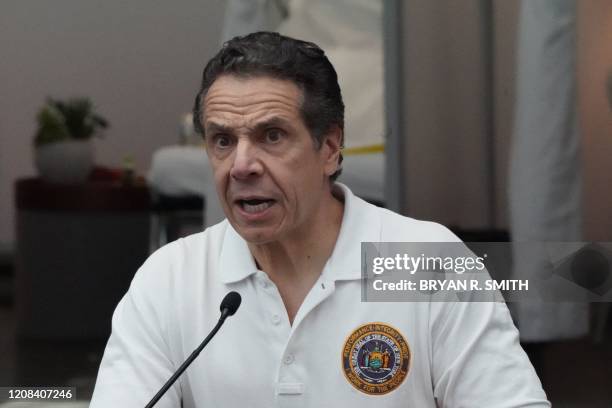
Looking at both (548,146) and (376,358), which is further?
(548,146)

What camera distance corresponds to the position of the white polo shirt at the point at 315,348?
5.65 ft

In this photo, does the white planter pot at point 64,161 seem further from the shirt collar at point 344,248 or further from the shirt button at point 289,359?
the shirt button at point 289,359

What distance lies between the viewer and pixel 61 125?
3287 mm

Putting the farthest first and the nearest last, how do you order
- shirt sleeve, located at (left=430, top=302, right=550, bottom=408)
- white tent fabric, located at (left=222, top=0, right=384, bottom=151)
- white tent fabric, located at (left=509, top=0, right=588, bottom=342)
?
white tent fabric, located at (left=222, top=0, right=384, bottom=151) < white tent fabric, located at (left=509, top=0, right=588, bottom=342) < shirt sleeve, located at (left=430, top=302, right=550, bottom=408)

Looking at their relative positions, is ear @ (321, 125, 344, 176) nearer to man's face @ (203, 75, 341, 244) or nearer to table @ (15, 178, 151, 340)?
man's face @ (203, 75, 341, 244)

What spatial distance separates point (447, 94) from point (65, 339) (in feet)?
4.25

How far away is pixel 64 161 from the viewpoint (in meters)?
3.30

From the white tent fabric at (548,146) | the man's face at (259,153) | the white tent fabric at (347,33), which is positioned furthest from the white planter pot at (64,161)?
the man's face at (259,153)

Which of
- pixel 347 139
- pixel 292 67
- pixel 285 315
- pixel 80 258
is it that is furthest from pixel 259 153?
pixel 80 258

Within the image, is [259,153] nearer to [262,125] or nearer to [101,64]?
[262,125]

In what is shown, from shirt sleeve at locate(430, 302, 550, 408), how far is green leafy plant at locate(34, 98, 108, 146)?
176 cm

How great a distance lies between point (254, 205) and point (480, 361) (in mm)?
395

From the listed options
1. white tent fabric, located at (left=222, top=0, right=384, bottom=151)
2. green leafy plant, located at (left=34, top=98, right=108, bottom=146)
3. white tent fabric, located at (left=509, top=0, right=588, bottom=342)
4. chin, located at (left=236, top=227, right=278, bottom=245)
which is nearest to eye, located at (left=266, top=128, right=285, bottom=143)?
chin, located at (left=236, top=227, right=278, bottom=245)

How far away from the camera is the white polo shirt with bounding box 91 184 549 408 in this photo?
1.72 meters
